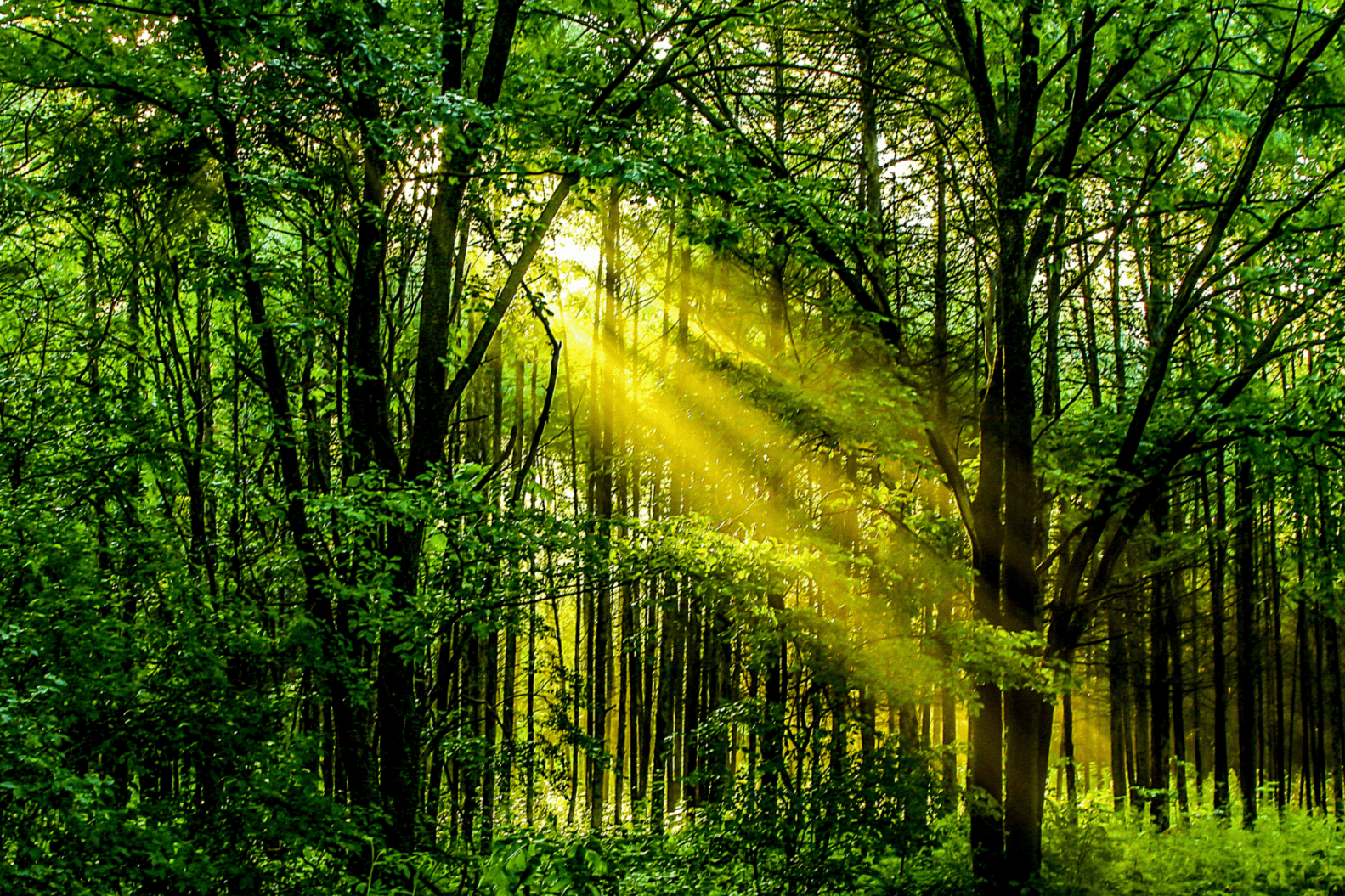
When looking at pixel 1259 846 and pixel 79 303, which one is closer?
pixel 79 303

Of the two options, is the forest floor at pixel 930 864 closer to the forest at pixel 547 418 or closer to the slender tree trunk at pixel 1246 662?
the forest at pixel 547 418

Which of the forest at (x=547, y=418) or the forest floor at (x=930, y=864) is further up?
the forest at (x=547, y=418)

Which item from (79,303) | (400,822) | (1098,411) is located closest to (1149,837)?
(1098,411)

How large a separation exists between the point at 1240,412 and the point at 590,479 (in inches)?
424

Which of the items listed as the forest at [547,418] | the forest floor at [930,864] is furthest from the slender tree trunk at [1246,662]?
the forest at [547,418]

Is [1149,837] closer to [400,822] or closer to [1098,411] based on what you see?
[1098,411]

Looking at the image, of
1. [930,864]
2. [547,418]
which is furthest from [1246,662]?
[547,418]

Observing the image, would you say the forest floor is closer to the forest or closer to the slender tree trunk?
the forest

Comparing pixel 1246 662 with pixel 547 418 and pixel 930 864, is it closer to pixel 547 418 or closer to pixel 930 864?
pixel 930 864

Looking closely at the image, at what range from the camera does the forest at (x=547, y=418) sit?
505cm

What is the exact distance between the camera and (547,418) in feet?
26.9

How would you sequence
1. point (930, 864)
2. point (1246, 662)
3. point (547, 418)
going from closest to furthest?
point (547, 418) < point (930, 864) < point (1246, 662)

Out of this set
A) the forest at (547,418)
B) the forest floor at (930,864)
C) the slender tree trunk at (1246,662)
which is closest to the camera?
the forest floor at (930,864)

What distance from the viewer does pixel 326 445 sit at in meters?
9.14
